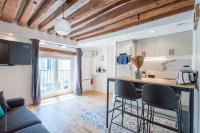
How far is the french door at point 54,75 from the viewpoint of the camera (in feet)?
15.6

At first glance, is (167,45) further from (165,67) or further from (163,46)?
(165,67)

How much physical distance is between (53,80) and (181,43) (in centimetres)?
465

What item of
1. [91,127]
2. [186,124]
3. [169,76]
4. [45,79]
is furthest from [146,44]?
[45,79]

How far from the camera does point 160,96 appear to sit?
1736mm

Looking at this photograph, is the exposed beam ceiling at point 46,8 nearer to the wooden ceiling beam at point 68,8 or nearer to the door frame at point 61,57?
the wooden ceiling beam at point 68,8

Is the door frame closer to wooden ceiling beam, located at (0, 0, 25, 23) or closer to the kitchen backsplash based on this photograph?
wooden ceiling beam, located at (0, 0, 25, 23)

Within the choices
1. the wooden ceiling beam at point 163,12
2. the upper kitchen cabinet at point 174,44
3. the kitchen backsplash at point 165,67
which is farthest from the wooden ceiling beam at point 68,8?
the kitchen backsplash at point 165,67

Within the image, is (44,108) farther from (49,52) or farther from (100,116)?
(49,52)

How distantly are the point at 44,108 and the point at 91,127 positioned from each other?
72.2 inches

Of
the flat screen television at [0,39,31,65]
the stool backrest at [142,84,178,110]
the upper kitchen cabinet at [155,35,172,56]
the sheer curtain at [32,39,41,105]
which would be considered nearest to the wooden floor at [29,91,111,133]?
the sheer curtain at [32,39,41,105]

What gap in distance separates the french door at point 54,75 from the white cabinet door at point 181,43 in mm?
4094

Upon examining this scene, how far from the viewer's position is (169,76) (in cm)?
365

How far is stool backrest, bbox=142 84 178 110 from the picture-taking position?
1.65 metres

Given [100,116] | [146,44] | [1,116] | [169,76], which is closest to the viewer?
[1,116]
